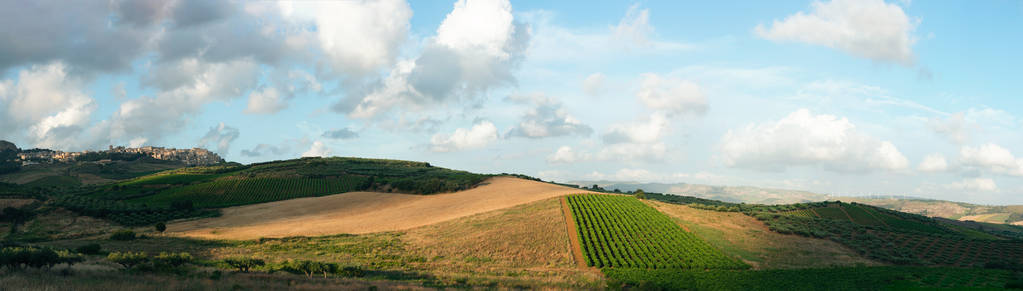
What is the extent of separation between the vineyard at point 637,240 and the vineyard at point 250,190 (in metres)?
84.1

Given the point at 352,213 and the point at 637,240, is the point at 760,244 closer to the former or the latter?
the point at 637,240

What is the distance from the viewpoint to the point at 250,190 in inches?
4857

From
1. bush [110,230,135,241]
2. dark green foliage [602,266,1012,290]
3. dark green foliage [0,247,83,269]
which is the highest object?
dark green foliage [0,247,83,269]

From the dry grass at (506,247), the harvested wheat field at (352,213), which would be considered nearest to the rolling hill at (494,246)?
the dry grass at (506,247)

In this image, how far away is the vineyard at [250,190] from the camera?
109312 mm

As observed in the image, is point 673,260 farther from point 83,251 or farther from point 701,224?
point 83,251

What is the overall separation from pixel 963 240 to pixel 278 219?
Answer: 113636 mm

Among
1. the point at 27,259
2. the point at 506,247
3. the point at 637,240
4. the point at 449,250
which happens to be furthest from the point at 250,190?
the point at 27,259

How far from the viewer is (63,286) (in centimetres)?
1633

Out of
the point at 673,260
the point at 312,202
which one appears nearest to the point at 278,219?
the point at 312,202

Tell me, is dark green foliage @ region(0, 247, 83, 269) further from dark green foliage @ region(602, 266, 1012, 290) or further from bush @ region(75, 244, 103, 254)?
dark green foliage @ region(602, 266, 1012, 290)

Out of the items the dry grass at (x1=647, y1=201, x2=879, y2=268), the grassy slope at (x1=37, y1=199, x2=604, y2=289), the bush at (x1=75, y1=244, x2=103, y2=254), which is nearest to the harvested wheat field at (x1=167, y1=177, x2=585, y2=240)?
the grassy slope at (x1=37, y1=199, x2=604, y2=289)

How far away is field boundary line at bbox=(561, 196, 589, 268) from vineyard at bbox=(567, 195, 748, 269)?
0.53 metres

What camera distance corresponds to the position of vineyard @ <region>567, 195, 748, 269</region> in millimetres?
46656
